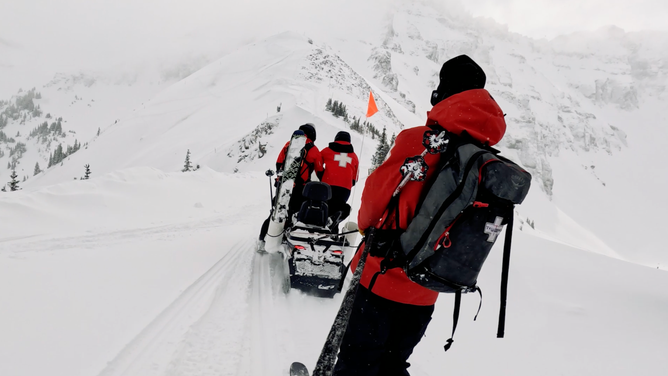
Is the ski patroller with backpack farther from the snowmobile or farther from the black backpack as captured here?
the snowmobile

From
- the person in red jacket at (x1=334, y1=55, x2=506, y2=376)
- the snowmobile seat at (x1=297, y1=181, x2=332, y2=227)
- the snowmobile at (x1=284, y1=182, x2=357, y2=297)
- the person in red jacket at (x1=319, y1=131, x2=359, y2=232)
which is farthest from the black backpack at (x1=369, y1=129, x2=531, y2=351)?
the person in red jacket at (x1=319, y1=131, x2=359, y2=232)

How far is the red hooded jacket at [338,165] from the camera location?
220 inches

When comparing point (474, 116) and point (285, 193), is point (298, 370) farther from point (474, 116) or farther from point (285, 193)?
point (285, 193)

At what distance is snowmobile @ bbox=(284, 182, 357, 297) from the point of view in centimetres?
468

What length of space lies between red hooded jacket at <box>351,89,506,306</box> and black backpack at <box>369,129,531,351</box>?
0.08 metres

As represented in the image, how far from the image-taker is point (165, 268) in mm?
4656

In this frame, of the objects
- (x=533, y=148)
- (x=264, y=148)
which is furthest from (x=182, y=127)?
(x=533, y=148)

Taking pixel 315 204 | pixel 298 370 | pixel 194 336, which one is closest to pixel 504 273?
pixel 298 370

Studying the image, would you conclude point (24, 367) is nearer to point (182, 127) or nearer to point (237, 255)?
point (237, 255)

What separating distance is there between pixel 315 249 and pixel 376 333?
2.68 metres

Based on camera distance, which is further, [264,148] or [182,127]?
[182,127]

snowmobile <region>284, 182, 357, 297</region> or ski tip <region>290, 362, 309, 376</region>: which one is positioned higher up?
snowmobile <region>284, 182, 357, 297</region>

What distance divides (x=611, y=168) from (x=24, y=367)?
8758 inches

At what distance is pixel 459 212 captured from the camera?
178 cm
